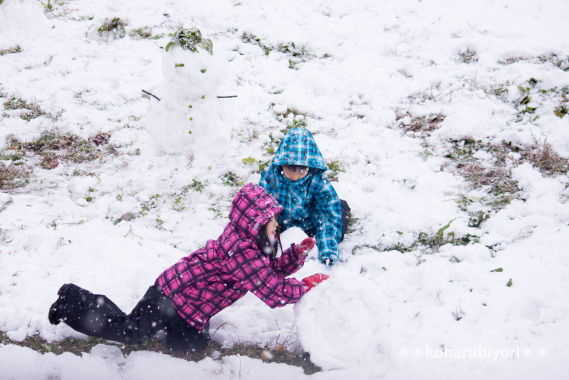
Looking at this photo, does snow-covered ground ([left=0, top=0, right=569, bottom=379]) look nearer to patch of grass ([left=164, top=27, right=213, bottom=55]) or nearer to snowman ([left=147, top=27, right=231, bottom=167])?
snowman ([left=147, top=27, right=231, bottom=167])

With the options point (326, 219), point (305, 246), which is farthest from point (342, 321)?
point (326, 219)

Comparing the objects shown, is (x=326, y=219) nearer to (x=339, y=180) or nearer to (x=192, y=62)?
(x=339, y=180)

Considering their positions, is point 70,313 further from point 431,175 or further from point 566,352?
point 431,175

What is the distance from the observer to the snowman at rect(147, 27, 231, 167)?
349cm

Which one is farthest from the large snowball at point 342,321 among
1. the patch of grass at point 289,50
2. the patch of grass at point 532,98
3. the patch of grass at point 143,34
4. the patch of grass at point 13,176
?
the patch of grass at point 143,34

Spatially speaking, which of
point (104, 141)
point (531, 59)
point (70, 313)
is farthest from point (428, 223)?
point (104, 141)

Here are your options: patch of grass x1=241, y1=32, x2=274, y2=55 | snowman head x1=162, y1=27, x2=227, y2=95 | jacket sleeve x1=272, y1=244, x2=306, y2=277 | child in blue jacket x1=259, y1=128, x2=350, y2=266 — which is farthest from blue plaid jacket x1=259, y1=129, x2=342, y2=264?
patch of grass x1=241, y1=32, x2=274, y2=55

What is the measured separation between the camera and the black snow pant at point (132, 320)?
2.45 metres

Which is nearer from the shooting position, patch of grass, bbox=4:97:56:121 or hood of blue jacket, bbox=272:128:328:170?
hood of blue jacket, bbox=272:128:328:170

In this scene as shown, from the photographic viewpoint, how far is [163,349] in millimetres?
2590

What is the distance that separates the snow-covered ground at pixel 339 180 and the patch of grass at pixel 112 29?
0.27 ft

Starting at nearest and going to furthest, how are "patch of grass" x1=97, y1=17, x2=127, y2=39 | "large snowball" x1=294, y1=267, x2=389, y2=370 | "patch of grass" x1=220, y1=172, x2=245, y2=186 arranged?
"large snowball" x1=294, y1=267, x2=389, y2=370, "patch of grass" x1=220, y1=172, x2=245, y2=186, "patch of grass" x1=97, y1=17, x2=127, y2=39

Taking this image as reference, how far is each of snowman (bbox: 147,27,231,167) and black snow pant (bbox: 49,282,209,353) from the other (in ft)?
6.31

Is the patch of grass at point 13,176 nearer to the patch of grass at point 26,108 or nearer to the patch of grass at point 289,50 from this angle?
the patch of grass at point 26,108
